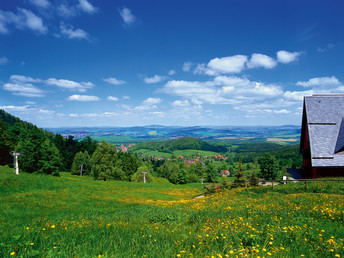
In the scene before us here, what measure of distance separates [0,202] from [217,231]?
17.6 metres

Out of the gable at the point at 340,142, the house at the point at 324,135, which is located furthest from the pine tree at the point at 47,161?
the gable at the point at 340,142

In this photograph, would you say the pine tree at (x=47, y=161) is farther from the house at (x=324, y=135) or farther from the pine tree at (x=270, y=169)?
the pine tree at (x=270, y=169)

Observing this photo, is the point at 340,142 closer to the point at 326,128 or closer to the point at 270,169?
the point at 326,128

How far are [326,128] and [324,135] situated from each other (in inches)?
49.5

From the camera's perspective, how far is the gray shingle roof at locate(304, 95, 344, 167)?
867 inches

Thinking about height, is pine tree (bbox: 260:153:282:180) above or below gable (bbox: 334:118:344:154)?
below

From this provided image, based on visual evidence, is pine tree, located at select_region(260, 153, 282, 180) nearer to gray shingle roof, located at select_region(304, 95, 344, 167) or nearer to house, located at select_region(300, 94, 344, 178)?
house, located at select_region(300, 94, 344, 178)

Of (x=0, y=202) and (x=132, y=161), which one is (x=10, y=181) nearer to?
(x=0, y=202)

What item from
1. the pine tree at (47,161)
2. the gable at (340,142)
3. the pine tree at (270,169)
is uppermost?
the gable at (340,142)

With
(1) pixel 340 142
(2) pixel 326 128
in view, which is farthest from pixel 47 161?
(1) pixel 340 142

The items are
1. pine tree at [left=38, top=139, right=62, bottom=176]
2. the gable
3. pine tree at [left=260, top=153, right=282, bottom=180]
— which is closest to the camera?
the gable

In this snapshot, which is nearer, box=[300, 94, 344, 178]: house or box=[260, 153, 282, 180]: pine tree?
box=[300, 94, 344, 178]: house

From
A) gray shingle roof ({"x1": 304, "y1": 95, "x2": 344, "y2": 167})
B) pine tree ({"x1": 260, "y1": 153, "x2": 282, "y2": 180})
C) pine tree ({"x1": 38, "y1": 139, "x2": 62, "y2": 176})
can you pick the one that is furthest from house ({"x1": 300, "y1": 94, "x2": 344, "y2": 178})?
pine tree ({"x1": 38, "y1": 139, "x2": 62, "y2": 176})

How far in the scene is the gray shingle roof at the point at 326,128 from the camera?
72.2 ft
